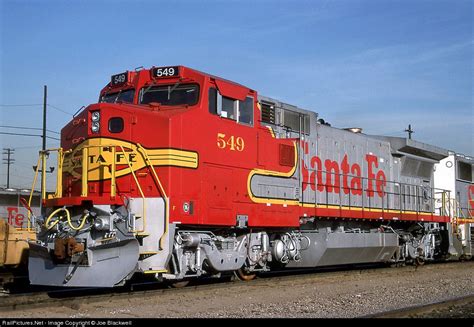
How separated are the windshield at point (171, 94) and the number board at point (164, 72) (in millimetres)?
208

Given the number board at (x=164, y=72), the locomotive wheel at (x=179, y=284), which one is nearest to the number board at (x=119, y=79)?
the number board at (x=164, y=72)

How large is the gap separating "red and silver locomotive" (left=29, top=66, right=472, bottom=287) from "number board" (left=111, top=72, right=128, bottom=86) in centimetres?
2

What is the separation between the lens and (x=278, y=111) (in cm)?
1320

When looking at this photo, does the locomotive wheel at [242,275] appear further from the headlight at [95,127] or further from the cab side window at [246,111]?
the headlight at [95,127]

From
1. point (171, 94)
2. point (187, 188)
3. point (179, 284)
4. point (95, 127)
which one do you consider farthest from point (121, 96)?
point (179, 284)

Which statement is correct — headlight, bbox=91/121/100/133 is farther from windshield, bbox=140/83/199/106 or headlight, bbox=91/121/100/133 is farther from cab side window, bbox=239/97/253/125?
cab side window, bbox=239/97/253/125

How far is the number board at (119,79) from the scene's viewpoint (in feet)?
37.2

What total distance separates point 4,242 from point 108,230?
355 cm

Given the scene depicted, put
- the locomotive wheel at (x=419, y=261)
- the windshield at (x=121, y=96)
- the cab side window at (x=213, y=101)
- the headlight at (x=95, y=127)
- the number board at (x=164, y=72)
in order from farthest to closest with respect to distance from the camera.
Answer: the locomotive wheel at (x=419, y=261) < the windshield at (x=121, y=96) < the number board at (x=164, y=72) < the cab side window at (x=213, y=101) < the headlight at (x=95, y=127)

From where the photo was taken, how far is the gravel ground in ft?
26.1

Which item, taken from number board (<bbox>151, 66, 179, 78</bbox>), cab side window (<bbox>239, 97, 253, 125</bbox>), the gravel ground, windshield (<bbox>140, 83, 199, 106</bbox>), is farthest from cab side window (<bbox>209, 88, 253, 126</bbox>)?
the gravel ground

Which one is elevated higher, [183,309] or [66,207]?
[66,207]
